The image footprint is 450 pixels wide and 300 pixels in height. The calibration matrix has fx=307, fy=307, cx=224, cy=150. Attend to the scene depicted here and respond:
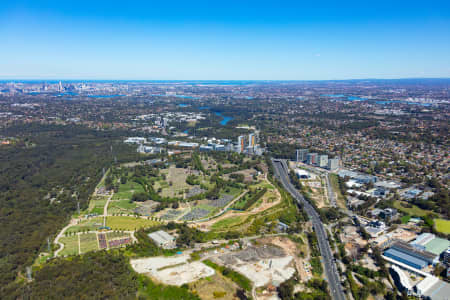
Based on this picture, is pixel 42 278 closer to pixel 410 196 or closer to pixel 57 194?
pixel 57 194

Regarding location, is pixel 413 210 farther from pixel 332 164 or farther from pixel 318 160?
pixel 318 160

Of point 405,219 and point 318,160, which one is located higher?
point 318,160

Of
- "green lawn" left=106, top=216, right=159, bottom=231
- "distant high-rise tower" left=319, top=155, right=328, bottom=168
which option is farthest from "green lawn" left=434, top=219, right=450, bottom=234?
"green lawn" left=106, top=216, right=159, bottom=231

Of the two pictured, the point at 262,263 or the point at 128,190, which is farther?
the point at 128,190

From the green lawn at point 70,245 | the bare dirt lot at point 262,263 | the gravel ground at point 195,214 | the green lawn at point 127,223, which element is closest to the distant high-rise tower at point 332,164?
the gravel ground at point 195,214

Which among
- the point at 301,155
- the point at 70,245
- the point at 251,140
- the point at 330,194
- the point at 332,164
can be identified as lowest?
the point at 70,245

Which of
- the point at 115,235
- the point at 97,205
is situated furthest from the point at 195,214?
the point at 97,205

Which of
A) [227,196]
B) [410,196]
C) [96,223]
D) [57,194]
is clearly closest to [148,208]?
[96,223]

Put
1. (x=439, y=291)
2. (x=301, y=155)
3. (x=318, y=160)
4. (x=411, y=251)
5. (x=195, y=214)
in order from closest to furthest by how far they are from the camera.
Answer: (x=439, y=291) < (x=411, y=251) < (x=195, y=214) < (x=318, y=160) < (x=301, y=155)

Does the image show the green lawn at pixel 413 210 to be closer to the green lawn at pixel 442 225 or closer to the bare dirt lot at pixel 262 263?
the green lawn at pixel 442 225
